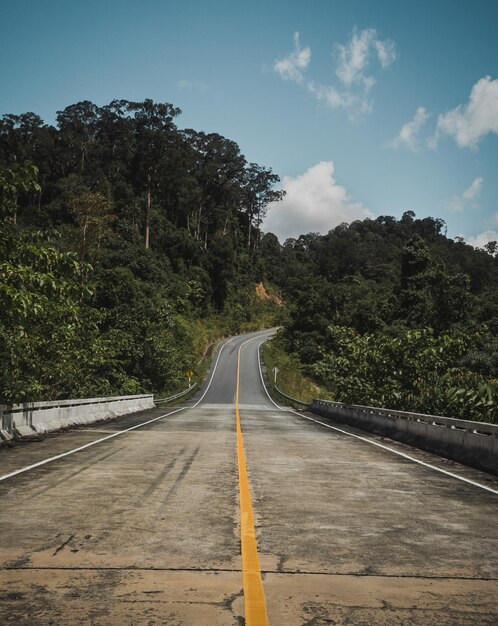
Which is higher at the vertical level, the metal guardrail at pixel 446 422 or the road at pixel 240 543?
the metal guardrail at pixel 446 422

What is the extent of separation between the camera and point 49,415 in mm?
20672

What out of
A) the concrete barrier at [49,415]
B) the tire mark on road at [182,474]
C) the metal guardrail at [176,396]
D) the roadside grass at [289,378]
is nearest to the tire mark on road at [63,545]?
the tire mark on road at [182,474]

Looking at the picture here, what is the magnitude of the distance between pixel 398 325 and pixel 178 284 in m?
35.7

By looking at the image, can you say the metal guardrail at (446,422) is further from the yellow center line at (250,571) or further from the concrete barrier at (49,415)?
the concrete barrier at (49,415)

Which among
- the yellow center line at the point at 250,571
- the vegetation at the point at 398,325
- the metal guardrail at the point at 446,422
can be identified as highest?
the vegetation at the point at 398,325

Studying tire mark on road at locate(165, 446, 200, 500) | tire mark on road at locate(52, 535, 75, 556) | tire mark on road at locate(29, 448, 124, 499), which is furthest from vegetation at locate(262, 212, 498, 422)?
tire mark on road at locate(52, 535, 75, 556)

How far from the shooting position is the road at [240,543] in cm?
419

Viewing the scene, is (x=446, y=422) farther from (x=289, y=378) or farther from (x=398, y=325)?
(x=289, y=378)

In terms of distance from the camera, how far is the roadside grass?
70.6m

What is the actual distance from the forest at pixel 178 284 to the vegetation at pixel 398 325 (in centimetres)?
17

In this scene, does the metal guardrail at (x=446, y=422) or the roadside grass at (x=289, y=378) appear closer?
the metal guardrail at (x=446, y=422)

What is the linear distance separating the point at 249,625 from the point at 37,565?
2.22 meters

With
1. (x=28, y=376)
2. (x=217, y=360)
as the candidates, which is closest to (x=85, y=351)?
(x=28, y=376)

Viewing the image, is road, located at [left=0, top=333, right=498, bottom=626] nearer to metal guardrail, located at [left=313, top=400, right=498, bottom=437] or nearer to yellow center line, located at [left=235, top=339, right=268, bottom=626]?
yellow center line, located at [left=235, top=339, right=268, bottom=626]
